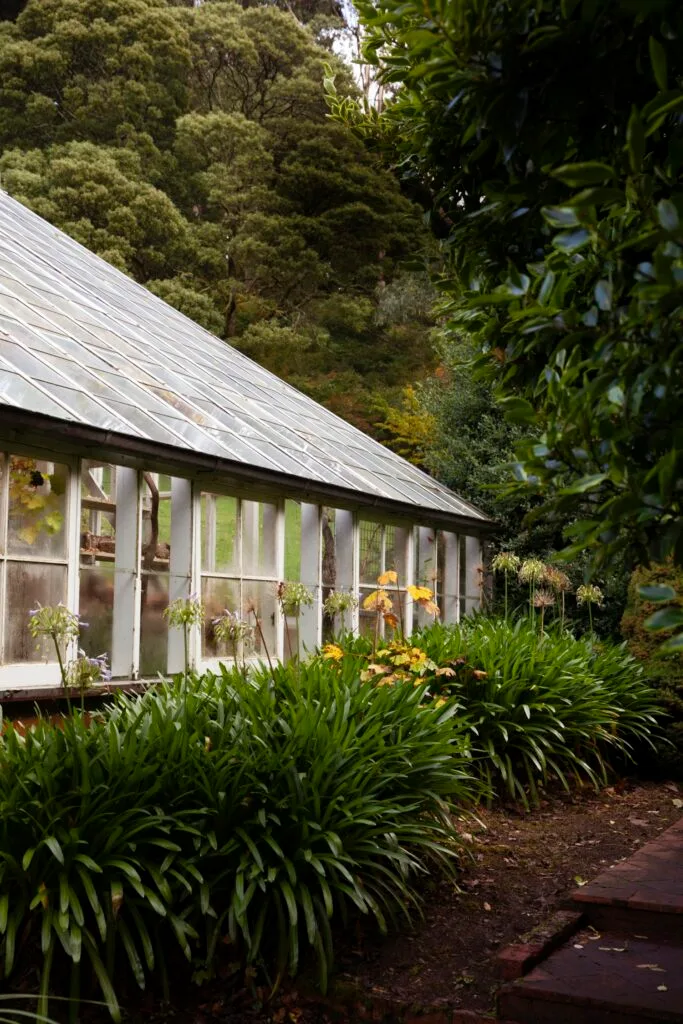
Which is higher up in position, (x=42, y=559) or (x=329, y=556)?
(x=329, y=556)

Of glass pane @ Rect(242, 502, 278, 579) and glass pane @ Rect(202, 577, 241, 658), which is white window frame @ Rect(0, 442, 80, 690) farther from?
glass pane @ Rect(242, 502, 278, 579)

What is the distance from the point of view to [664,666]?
9289mm

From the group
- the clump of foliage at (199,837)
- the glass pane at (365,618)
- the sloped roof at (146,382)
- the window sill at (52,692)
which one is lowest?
the clump of foliage at (199,837)

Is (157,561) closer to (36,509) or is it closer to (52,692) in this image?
(36,509)

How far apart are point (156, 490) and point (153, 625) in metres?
1.86

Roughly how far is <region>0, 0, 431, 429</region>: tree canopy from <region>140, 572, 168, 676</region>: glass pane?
15962 millimetres

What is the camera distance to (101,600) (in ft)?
27.3

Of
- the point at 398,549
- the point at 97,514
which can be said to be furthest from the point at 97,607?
the point at 398,549

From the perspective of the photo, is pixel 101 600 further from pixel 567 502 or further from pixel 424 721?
pixel 567 502

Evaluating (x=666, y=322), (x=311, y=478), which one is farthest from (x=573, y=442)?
(x=311, y=478)

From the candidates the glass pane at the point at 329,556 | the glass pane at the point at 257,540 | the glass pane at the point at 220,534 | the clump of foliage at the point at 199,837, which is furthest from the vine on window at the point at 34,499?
the glass pane at the point at 329,556

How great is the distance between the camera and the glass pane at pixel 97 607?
8.19 meters

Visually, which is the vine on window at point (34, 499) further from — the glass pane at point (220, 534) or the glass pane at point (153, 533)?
the glass pane at point (220, 534)

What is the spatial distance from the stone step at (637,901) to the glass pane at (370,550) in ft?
22.2
